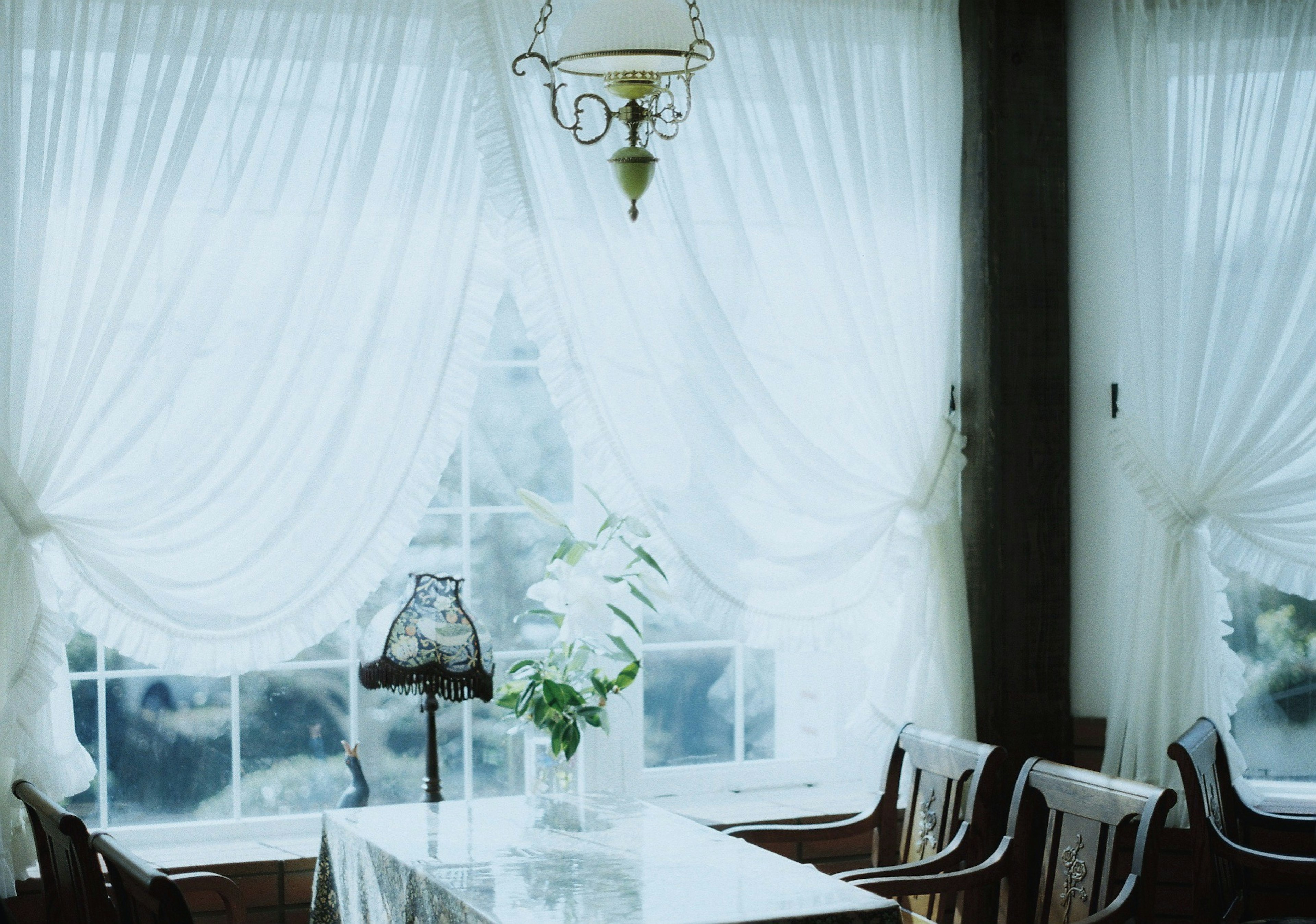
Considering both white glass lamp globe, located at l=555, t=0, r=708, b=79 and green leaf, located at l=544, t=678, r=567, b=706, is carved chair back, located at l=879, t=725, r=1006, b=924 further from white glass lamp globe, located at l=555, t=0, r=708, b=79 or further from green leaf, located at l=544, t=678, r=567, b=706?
white glass lamp globe, located at l=555, t=0, r=708, b=79

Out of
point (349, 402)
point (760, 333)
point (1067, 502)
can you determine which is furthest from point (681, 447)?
point (1067, 502)

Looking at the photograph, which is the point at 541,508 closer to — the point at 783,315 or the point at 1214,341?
the point at 783,315

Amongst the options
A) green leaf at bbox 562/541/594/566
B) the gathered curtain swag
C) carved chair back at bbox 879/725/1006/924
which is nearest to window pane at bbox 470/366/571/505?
the gathered curtain swag

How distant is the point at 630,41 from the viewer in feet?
7.29

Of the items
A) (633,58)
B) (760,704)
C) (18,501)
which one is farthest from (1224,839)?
(18,501)

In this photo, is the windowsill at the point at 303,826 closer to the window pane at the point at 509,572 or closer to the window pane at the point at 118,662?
the window pane at the point at 118,662

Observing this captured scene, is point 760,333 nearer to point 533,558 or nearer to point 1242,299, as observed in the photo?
point 533,558

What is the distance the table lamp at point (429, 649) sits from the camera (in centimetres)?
318

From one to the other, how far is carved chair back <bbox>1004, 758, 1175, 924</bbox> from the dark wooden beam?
831mm

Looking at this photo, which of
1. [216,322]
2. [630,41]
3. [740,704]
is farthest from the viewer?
[740,704]

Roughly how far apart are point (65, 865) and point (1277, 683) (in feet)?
9.61

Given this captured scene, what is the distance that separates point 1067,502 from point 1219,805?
956mm

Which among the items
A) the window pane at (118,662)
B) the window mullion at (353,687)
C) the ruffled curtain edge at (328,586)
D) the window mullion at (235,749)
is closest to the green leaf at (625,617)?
the ruffled curtain edge at (328,586)

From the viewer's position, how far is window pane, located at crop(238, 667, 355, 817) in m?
3.49
